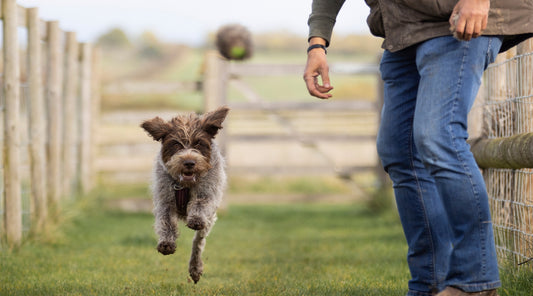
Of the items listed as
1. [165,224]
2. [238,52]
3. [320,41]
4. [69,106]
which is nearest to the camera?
[320,41]

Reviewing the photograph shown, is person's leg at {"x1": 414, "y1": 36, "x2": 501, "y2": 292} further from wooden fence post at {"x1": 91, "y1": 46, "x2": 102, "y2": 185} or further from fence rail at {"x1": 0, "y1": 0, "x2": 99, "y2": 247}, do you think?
wooden fence post at {"x1": 91, "y1": 46, "x2": 102, "y2": 185}

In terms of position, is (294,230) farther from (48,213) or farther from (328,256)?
(48,213)

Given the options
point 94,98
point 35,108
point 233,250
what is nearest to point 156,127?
point 233,250

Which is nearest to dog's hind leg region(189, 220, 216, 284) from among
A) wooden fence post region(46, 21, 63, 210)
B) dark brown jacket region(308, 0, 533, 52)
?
dark brown jacket region(308, 0, 533, 52)

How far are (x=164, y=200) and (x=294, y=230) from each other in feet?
13.4

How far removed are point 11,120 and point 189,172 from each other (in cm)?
245

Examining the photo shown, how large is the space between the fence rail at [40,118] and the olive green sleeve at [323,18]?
3.29 metres

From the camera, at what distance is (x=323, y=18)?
3.44 metres

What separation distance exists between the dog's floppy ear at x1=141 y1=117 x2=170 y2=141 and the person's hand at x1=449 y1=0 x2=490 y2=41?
220 centimetres

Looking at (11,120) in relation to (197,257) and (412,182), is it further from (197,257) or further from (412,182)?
(412,182)

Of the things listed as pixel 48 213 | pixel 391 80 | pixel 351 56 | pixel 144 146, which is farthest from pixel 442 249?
pixel 351 56

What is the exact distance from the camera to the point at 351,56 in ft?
107

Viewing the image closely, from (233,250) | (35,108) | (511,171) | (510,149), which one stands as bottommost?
(233,250)

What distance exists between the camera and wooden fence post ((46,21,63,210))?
7.42 m
